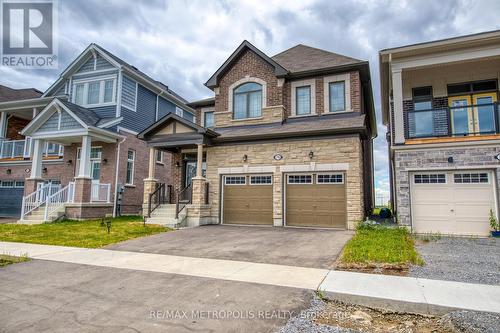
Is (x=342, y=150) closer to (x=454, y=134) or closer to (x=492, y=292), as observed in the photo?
(x=454, y=134)

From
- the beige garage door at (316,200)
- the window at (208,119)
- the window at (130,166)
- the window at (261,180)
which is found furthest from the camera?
the window at (130,166)

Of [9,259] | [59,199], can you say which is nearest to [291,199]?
[9,259]

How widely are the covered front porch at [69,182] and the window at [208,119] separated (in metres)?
4.99

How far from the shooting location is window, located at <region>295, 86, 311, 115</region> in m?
15.3

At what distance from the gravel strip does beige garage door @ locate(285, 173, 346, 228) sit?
12.3 ft

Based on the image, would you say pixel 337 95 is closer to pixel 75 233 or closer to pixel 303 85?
pixel 303 85

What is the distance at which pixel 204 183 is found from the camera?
1487 centimetres

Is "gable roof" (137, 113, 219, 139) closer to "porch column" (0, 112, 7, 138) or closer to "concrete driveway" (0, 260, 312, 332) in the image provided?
"concrete driveway" (0, 260, 312, 332)

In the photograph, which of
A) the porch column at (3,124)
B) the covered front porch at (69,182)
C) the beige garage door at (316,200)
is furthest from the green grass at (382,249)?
the porch column at (3,124)

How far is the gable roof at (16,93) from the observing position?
79.7 feet

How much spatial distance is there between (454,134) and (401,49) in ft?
12.8

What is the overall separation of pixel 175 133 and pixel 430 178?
11.3 m

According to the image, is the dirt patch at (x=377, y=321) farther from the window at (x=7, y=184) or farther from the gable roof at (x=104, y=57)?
the window at (x=7, y=184)

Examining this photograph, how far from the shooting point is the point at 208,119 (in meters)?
18.4
